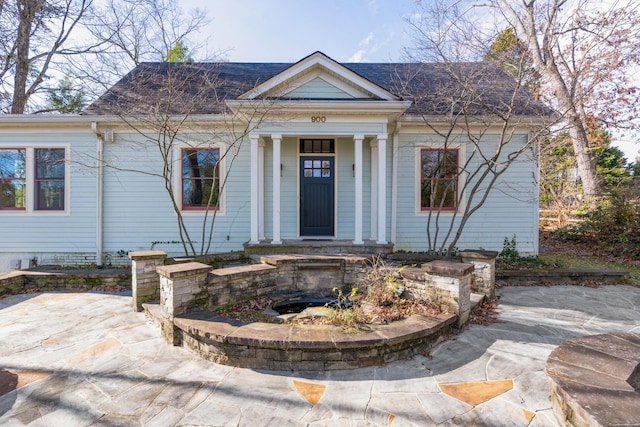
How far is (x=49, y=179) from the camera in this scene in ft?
22.7

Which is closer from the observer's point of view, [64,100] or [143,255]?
[143,255]

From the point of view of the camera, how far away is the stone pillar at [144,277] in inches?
163

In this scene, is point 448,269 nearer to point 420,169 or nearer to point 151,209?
point 420,169

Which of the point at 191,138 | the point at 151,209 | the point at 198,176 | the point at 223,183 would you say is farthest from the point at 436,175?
the point at 151,209

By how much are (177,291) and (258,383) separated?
1.45 meters

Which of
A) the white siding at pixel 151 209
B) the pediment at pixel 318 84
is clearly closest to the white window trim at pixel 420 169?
the pediment at pixel 318 84

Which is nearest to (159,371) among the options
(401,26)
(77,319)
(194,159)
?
(77,319)

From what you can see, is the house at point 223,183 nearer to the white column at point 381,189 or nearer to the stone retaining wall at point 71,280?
the white column at point 381,189

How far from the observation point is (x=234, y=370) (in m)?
2.68

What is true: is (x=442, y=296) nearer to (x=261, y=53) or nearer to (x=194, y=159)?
(x=194, y=159)

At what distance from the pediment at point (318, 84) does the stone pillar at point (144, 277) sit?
11.6ft

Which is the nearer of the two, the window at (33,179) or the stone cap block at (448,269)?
the stone cap block at (448,269)

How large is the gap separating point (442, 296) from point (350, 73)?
15.6 feet

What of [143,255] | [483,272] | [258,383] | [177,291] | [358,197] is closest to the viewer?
[258,383]
